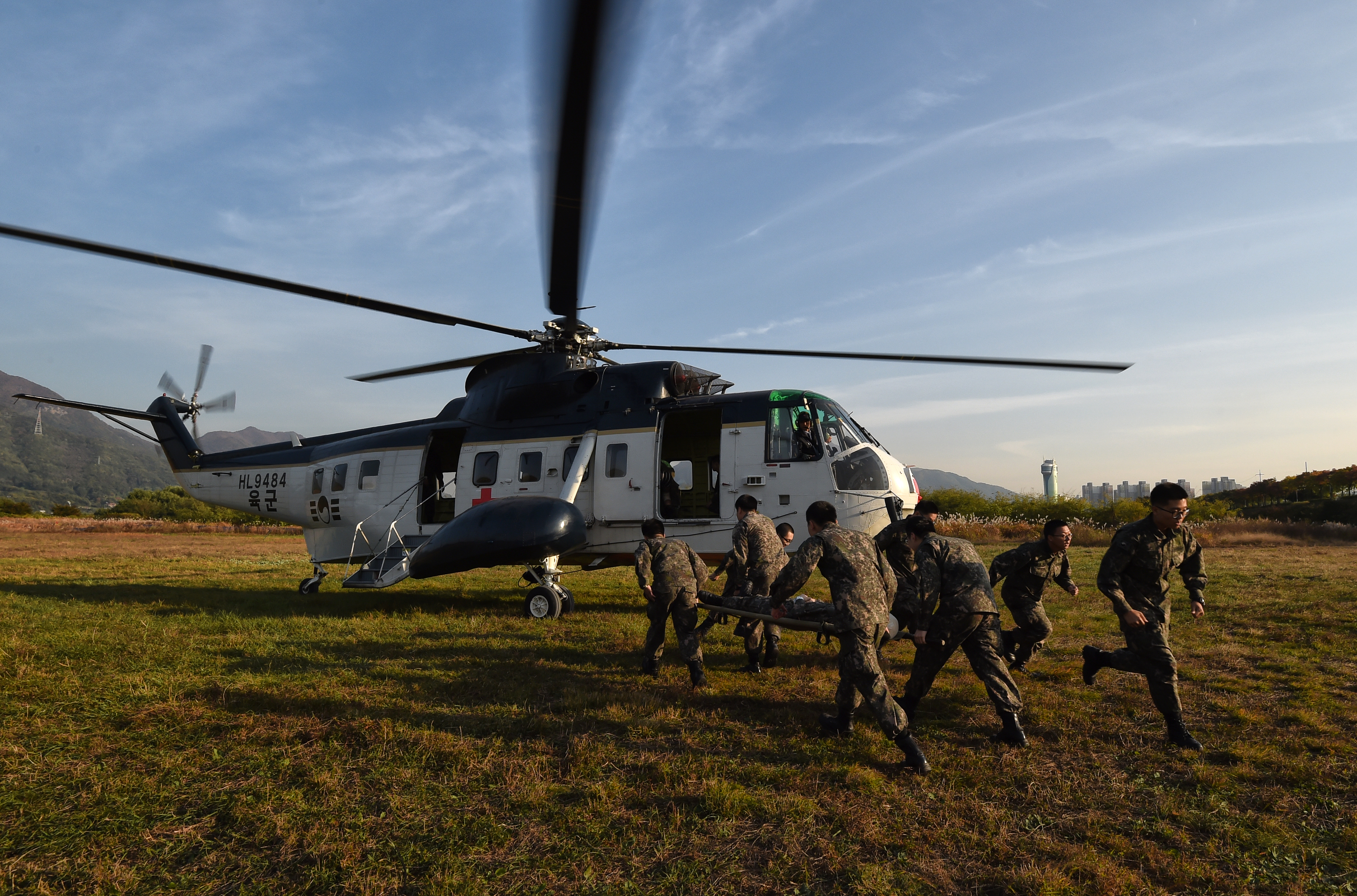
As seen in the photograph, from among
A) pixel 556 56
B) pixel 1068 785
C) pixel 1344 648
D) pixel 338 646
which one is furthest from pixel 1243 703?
pixel 338 646

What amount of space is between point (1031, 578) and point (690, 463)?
21.2ft

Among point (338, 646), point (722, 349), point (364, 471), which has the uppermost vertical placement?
point (722, 349)

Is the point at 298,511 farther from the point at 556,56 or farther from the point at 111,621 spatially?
the point at 556,56

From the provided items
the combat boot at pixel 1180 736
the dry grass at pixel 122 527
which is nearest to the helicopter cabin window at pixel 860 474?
the combat boot at pixel 1180 736

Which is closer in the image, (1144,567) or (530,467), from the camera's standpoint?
(1144,567)

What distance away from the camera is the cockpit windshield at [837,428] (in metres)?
9.62

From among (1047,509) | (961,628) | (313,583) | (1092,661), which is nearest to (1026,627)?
(1092,661)

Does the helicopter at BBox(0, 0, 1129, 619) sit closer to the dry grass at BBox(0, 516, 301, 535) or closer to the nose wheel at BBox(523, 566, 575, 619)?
the nose wheel at BBox(523, 566, 575, 619)

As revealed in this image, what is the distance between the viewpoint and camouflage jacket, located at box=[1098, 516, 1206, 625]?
199 inches

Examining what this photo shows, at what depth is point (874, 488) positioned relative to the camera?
9.35m

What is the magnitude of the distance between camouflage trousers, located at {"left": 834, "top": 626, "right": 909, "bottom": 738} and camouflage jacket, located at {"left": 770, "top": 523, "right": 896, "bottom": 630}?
0.08 metres

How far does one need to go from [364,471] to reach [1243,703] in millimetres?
12811

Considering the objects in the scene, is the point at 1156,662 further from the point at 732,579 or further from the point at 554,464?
the point at 554,464

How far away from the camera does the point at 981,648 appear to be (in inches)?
195
